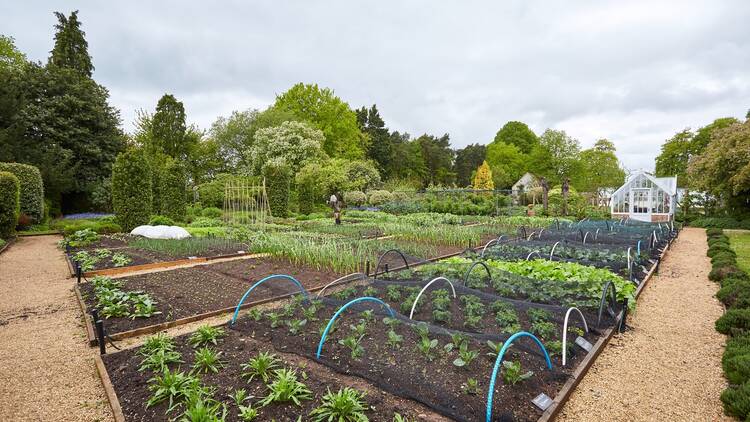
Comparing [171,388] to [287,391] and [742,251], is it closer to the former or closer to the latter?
[287,391]

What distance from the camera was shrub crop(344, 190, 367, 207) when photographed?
23047 millimetres

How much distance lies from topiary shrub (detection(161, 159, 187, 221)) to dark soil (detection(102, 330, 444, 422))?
518 inches

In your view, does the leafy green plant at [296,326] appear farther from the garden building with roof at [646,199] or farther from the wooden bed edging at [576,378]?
the garden building with roof at [646,199]

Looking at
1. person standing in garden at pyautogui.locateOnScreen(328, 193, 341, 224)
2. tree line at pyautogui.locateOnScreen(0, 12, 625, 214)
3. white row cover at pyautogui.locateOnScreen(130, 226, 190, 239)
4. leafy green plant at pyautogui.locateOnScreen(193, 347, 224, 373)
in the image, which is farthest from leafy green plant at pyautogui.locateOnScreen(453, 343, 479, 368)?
tree line at pyautogui.locateOnScreen(0, 12, 625, 214)

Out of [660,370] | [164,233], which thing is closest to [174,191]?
[164,233]

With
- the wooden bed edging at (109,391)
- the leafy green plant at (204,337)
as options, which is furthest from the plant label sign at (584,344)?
the wooden bed edging at (109,391)

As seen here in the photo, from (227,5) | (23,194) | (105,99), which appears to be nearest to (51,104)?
(105,99)

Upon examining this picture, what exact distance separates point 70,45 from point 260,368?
27640mm

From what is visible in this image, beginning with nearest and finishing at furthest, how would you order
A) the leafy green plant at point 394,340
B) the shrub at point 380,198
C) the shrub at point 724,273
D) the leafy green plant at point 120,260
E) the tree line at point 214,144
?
the leafy green plant at point 394,340
the shrub at point 724,273
the leafy green plant at point 120,260
the tree line at point 214,144
the shrub at point 380,198

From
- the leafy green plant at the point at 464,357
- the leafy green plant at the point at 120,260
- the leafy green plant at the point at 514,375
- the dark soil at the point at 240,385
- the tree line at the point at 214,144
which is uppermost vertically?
the tree line at the point at 214,144

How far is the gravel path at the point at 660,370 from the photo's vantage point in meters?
2.73

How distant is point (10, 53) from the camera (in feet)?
82.8

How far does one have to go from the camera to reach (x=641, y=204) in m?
20.8

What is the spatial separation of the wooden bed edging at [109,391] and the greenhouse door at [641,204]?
24.5 m
